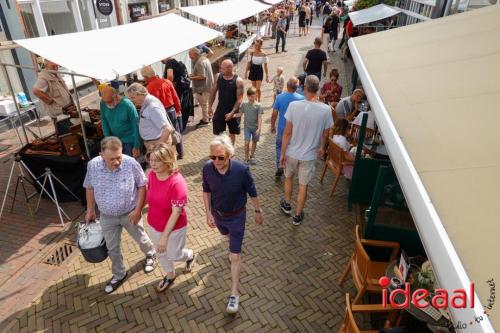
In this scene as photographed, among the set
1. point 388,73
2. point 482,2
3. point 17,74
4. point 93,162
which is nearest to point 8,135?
point 17,74

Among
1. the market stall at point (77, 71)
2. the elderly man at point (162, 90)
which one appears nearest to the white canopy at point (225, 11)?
the market stall at point (77, 71)

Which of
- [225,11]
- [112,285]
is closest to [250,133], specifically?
[112,285]

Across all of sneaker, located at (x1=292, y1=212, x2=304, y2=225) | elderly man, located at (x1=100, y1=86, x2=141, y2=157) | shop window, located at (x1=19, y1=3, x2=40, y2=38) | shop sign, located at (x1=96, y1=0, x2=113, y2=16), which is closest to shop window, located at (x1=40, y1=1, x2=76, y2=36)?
shop window, located at (x1=19, y1=3, x2=40, y2=38)

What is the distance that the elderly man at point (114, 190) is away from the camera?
3.11 m

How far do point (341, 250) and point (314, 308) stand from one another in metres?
1.05

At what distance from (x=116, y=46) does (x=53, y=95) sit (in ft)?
4.94

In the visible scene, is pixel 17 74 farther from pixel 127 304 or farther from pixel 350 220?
pixel 350 220

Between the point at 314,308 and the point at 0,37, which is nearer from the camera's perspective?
the point at 314,308

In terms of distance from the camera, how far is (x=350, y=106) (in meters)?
6.32

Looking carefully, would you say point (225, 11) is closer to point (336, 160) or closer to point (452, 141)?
point (336, 160)

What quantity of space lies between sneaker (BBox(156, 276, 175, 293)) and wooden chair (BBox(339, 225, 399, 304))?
1.99 m

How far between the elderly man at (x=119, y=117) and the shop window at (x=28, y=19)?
197 inches

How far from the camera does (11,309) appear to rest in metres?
3.51

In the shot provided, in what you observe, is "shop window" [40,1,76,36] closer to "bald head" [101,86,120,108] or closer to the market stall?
the market stall
